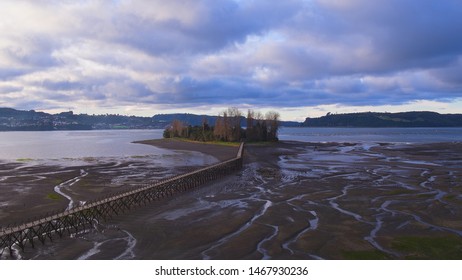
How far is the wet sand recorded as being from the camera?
18.6 metres

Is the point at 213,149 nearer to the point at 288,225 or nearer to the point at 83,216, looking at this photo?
the point at 83,216

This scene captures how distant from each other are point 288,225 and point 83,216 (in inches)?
524

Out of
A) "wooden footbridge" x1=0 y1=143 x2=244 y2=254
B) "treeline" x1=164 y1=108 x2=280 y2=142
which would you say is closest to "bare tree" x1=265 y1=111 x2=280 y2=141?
"treeline" x1=164 y1=108 x2=280 y2=142

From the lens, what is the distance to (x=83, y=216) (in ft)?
80.6

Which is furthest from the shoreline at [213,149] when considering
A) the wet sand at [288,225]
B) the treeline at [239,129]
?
the wet sand at [288,225]

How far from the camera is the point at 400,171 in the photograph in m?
50.1

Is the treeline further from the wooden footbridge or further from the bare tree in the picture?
the wooden footbridge

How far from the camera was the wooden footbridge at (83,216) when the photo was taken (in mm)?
19906

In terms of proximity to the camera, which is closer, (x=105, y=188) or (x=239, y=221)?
(x=239, y=221)

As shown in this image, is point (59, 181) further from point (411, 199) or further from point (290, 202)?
point (411, 199)

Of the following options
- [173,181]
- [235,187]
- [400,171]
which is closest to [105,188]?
[173,181]

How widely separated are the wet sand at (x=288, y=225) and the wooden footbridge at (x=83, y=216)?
1.10 metres
